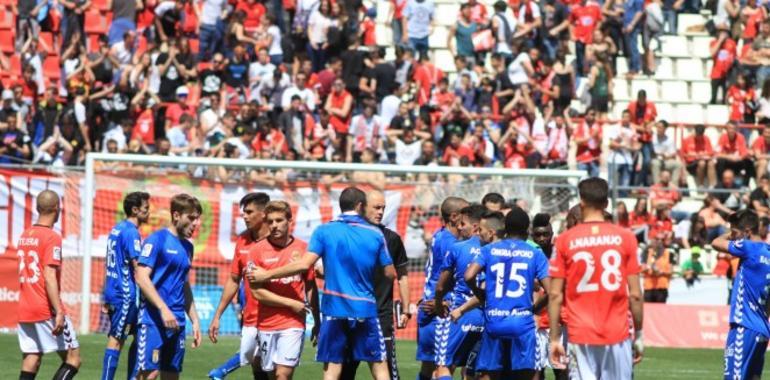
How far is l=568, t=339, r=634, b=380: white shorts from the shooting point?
39.4 ft

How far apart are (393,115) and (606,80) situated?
510 centimetres

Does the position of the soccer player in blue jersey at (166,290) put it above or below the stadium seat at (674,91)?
below

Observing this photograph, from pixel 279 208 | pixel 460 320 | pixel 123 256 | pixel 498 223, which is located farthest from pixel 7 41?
pixel 498 223

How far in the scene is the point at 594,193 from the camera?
11867 millimetres

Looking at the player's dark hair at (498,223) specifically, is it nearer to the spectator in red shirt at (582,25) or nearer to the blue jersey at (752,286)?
the blue jersey at (752,286)

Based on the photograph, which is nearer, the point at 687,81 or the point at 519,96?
the point at 519,96

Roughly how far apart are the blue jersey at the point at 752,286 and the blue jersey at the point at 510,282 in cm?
211

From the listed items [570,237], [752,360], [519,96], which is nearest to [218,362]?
[752,360]

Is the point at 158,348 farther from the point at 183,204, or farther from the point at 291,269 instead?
the point at 291,269

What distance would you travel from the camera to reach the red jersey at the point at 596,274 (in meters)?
11.9

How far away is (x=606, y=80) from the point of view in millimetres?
33625

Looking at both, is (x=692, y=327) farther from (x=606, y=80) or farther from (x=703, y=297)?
(x=606, y=80)

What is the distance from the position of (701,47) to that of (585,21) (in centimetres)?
368

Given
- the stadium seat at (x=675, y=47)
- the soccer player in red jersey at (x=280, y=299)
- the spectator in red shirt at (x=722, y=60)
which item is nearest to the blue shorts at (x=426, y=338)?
the soccer player in red jersey at (x=280, y=299)
